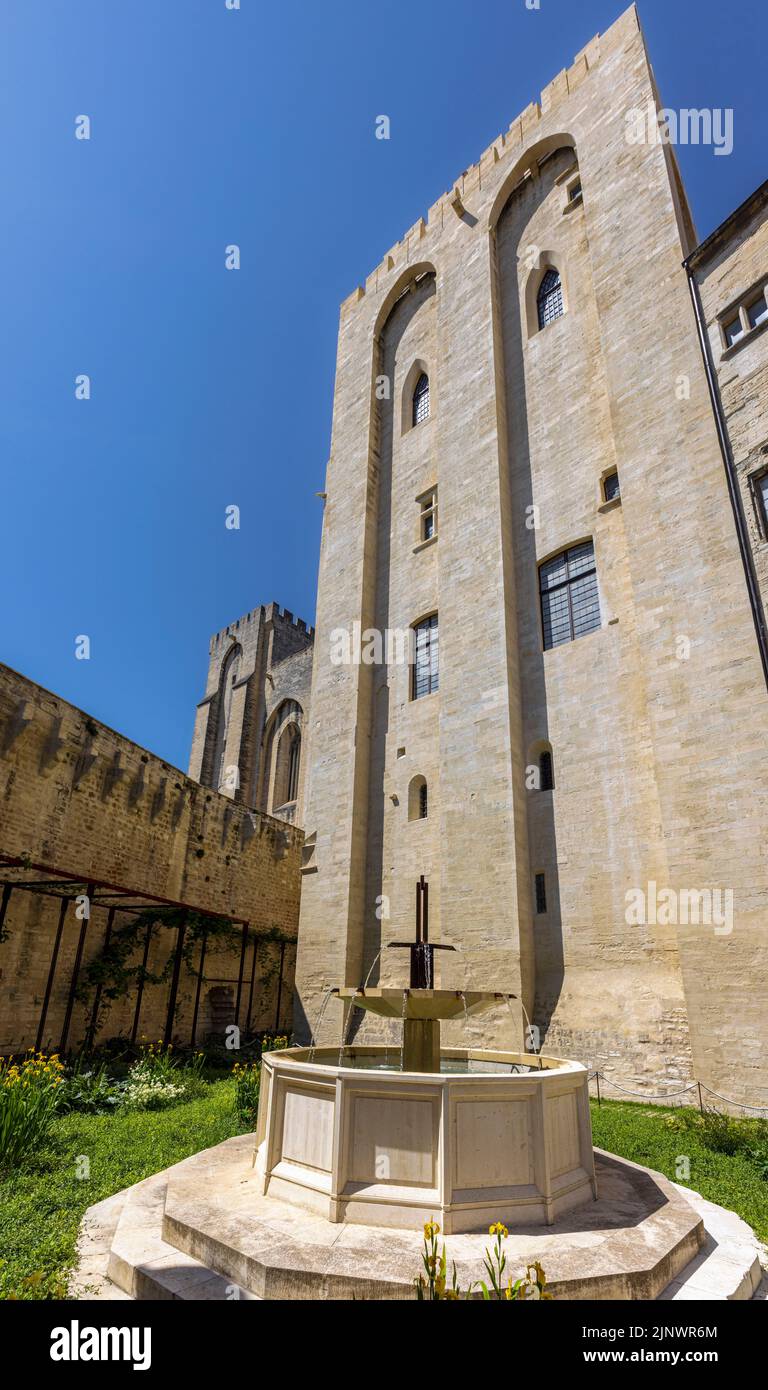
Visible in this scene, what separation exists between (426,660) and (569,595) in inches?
181

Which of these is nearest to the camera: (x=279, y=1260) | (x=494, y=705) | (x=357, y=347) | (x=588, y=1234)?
(x=279, y=1260)

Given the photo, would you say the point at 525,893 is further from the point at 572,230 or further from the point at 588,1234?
the point at 572,230

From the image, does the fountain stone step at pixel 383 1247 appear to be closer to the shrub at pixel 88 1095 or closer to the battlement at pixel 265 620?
the shrub at pixel 88 1095

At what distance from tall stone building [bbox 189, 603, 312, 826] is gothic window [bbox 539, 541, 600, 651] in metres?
16.6

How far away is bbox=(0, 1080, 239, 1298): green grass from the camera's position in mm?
4438

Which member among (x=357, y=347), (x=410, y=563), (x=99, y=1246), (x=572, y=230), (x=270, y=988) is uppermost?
(x=357, y=347)

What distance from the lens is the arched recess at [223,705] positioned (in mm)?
35812

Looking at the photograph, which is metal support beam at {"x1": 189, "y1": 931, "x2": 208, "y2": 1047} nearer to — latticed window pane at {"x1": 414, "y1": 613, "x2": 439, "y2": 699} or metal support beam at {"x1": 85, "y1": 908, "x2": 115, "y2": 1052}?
metal support beam at {"x1": 85, "y1": 908, "x2": 115, "y2": 1052}

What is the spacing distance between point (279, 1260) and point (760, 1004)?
8.75 metres

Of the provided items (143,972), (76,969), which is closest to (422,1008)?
(76,969)

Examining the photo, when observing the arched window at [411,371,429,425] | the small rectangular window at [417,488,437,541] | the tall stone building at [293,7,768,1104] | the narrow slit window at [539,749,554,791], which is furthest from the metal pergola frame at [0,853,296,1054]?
the arched window at [411,371,429,425]

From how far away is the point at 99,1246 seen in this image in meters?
4.89

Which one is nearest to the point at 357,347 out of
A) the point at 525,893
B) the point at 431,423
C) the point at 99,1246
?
the point at 431,423

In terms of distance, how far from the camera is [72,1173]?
6625 millimetres
